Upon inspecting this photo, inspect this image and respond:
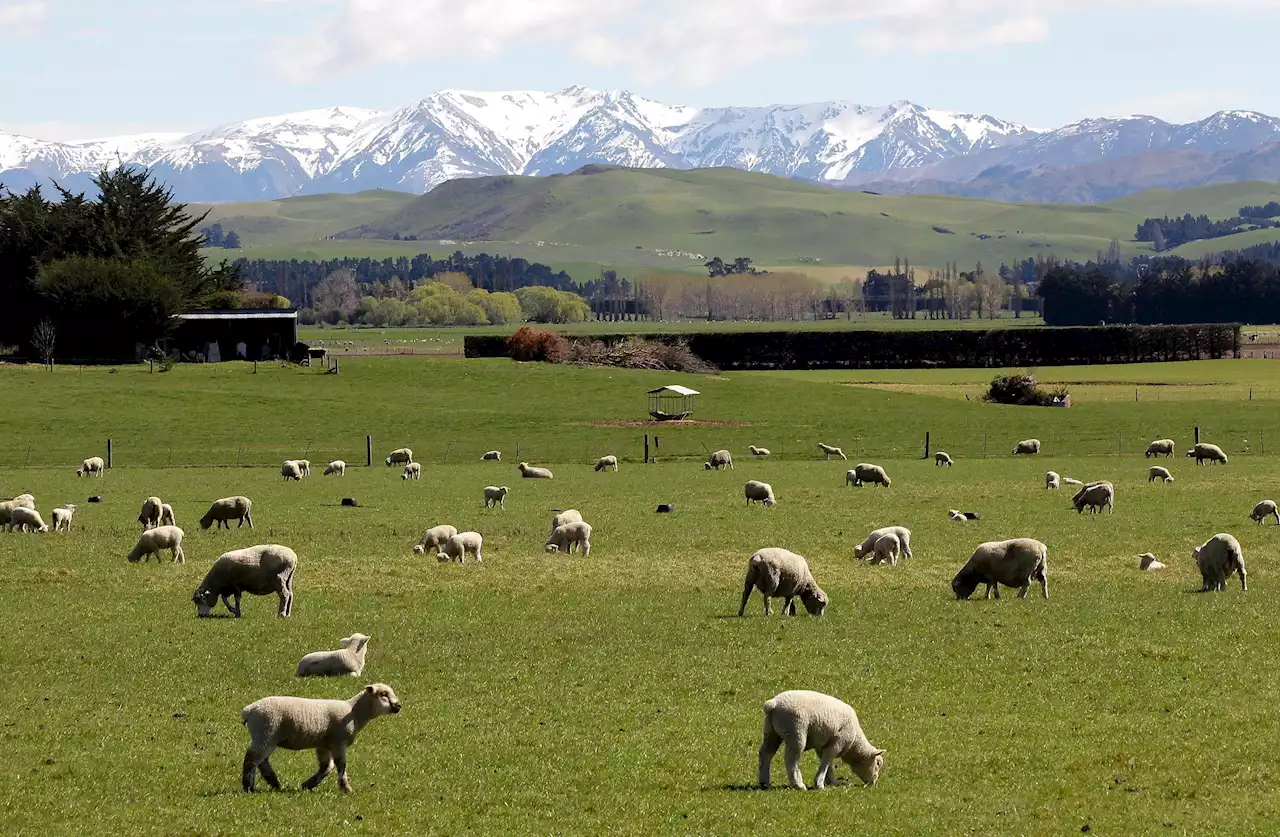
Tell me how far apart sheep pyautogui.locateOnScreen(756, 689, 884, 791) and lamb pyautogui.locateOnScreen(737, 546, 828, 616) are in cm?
961

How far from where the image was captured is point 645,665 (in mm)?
23391

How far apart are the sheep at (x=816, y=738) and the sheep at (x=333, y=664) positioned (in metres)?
7.14

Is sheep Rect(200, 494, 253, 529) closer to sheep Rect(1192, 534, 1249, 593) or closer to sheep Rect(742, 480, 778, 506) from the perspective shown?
sheep Rect(742, 480, 778, 506)

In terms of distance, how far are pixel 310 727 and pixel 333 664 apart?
5.67 metres

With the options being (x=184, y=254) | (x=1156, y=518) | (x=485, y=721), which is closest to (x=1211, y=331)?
(x=184, y=254)

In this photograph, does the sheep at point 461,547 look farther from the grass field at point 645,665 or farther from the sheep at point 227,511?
the sheep at point 227,511

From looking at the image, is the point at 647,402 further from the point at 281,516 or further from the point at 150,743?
the point at 150,743

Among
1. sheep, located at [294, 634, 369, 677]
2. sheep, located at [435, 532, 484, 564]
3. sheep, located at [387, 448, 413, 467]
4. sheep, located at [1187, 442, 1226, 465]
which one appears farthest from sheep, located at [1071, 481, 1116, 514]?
sheep, located at [387, 448, 413, 467]

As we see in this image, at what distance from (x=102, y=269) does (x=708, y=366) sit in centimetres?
4388

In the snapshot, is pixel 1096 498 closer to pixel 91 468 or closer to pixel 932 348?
pixel 91 468

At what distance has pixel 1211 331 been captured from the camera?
14350cm

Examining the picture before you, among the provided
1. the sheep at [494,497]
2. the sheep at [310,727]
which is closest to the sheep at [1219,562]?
the sheep at [310,727]

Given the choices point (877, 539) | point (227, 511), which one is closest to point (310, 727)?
point (877, 539)

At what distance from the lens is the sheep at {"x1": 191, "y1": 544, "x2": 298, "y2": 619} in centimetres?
2683
